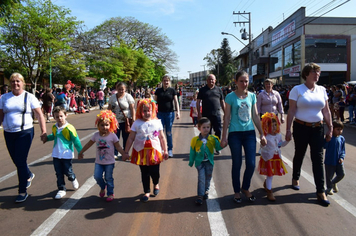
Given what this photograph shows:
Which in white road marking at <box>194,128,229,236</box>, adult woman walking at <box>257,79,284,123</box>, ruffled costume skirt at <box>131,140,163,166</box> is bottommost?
white road marking at <box>194,128,229,236</box>

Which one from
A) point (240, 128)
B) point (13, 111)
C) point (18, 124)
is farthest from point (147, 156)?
point (13, 111)

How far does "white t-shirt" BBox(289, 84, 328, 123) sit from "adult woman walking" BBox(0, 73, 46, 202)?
3950 millimetres

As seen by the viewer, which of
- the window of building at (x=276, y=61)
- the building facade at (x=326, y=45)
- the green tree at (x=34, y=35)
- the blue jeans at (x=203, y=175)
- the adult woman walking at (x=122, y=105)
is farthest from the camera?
the window of building at (x=276, y=61)

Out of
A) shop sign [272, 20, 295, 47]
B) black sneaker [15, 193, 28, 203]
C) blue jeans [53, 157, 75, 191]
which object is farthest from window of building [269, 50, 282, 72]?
black sneaker [15, 193, 28, 203]

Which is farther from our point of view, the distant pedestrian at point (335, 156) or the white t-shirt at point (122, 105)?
the white t-shirt at point (122, 105)

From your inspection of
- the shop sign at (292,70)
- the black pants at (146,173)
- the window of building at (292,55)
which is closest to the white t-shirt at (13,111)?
the black pants at (146,173)

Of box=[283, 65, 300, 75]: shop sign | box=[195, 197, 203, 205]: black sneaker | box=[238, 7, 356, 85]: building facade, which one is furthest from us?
box=[283, 65, 300, 75]: shop sign

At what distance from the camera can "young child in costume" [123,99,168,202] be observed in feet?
14.8

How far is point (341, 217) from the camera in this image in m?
3.94

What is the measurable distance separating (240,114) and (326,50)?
99.9 feet

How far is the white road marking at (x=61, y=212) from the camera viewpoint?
12.0 feet

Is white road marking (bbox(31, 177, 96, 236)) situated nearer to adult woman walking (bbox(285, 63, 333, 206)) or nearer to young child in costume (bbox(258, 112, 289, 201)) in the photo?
young child in costume (bbox(258, 112, 289, 201))

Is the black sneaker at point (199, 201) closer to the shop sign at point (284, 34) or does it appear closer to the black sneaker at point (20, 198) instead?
the black sneaker at point (20, 198)

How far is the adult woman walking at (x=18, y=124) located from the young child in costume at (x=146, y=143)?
1.46 m
